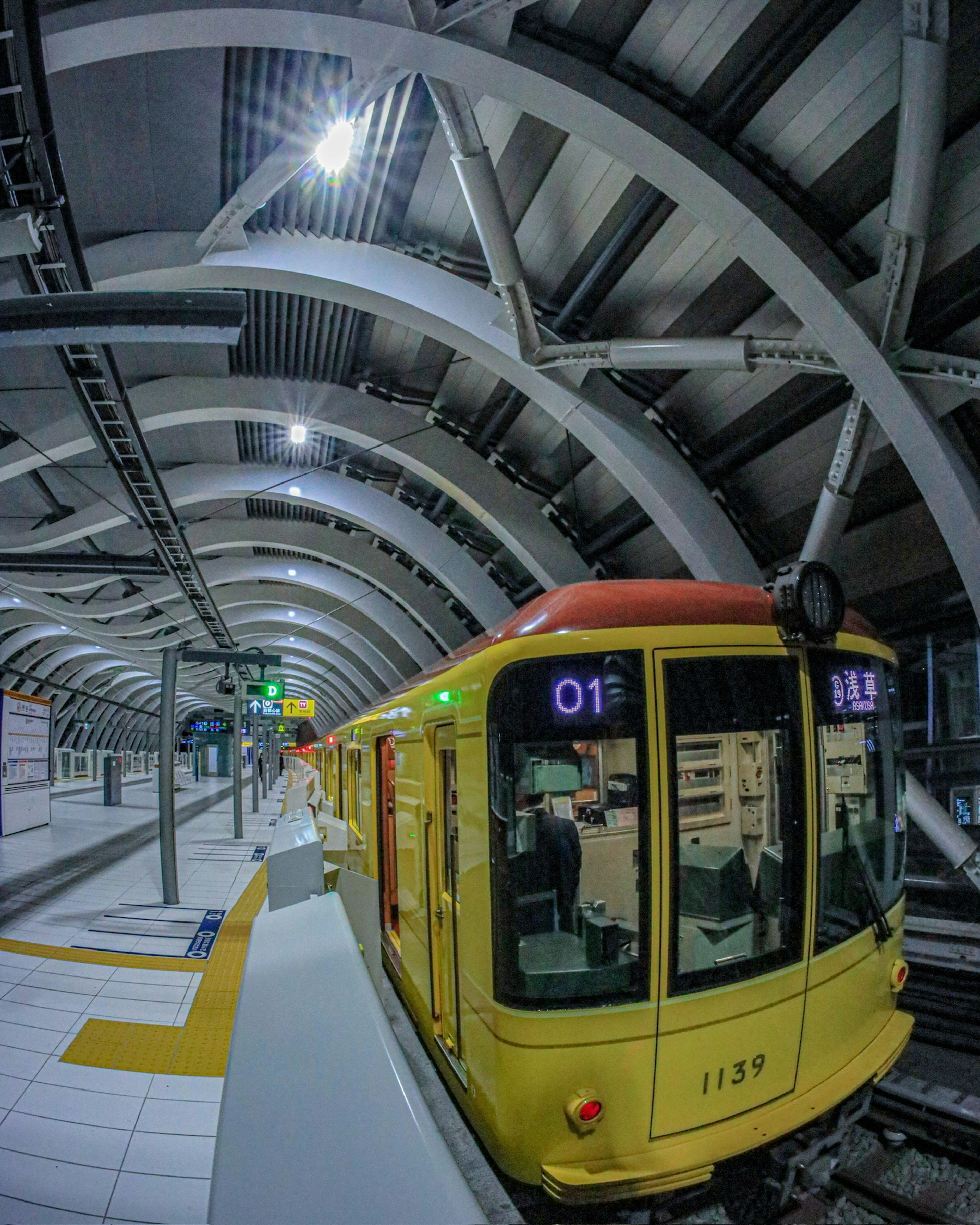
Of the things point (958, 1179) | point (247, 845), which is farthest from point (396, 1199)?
point (247, 845)

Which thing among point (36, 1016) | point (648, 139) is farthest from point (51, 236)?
point (36, 1016)

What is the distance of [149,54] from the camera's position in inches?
244

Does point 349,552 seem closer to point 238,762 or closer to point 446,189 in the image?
point 238,762

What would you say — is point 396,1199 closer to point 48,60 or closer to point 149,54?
point 48,60

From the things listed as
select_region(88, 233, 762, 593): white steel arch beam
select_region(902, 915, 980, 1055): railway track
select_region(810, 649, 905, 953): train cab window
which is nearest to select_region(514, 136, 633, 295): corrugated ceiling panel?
select_region(88, 233, 762, 593): white steel arch beam

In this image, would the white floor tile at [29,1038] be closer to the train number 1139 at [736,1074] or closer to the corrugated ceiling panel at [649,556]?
the train number 1139 at [736,1074]

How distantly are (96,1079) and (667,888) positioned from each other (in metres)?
4.15

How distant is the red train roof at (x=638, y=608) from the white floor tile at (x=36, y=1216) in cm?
317

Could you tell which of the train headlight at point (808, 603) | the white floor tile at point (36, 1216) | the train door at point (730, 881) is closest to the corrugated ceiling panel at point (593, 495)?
the train headlight at point (808, 603)

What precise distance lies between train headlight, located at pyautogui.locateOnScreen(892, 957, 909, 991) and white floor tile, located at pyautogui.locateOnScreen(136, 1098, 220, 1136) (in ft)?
12.4

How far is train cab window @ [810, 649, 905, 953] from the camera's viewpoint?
3168mm

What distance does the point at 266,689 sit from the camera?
51.8 ft

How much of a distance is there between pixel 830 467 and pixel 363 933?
235 inches

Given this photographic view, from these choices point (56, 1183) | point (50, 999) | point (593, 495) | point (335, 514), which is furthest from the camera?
point (335, 514)
